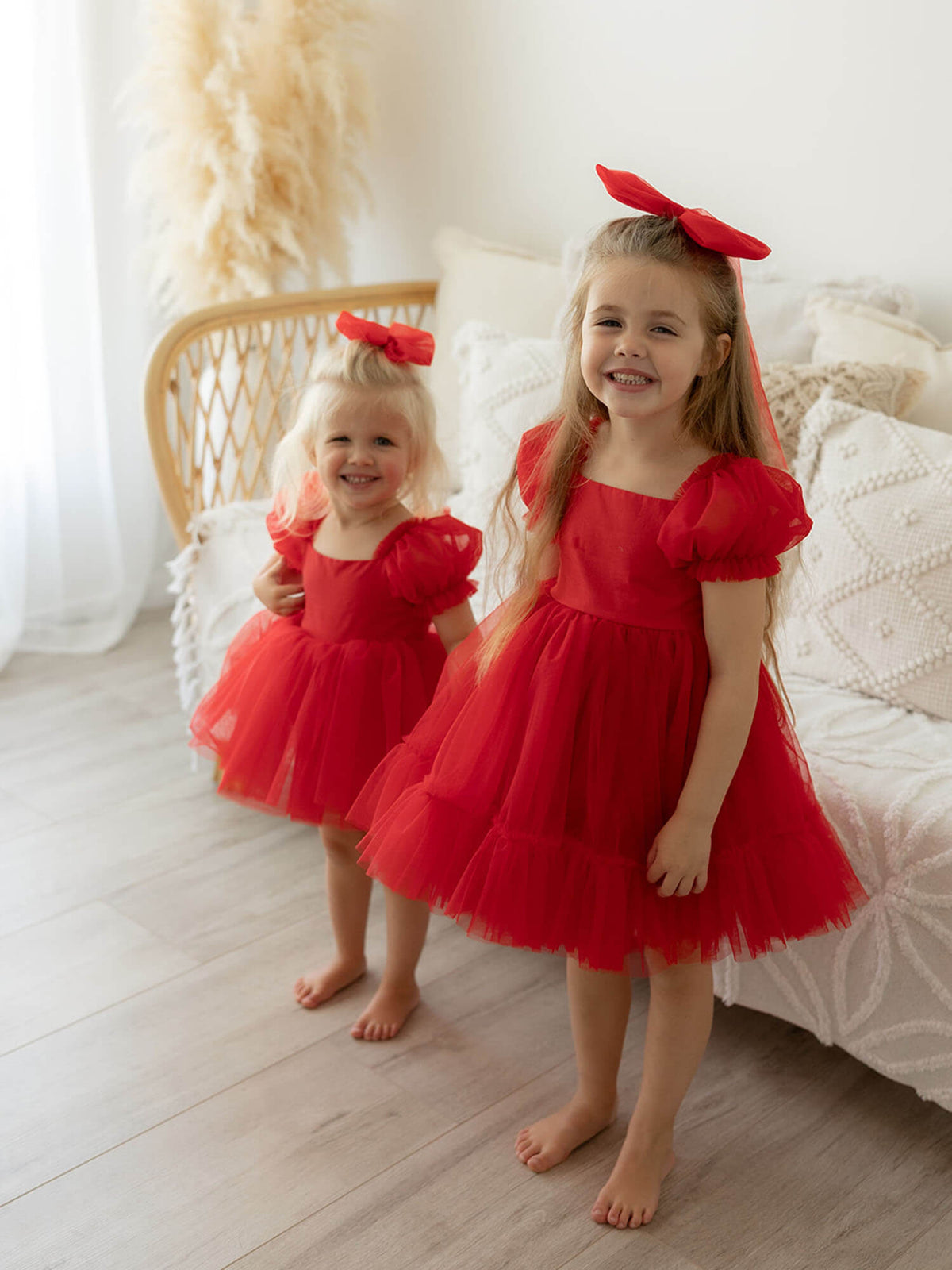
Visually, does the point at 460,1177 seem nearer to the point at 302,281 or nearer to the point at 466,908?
the point at 466,908

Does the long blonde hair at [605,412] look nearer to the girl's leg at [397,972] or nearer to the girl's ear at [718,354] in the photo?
the girl's ear at [718,354]

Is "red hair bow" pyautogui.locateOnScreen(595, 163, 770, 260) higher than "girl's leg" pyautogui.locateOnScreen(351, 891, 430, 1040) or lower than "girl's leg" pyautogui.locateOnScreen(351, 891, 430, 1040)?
higher

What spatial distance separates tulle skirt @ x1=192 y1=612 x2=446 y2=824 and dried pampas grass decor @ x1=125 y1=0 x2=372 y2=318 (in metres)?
1.23

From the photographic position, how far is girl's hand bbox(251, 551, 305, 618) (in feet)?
4.90

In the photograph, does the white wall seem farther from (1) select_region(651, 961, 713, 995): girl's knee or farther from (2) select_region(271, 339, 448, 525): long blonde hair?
(1) select_region(651, 961, 713, 995): girl's knee

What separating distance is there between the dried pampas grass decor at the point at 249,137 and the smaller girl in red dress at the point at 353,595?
1.11 meters

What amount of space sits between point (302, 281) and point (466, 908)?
6.21 ft

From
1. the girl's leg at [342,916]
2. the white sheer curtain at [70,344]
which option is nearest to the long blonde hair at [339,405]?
the girl's leg at [342,916]

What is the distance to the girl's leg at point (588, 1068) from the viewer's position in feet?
4.19

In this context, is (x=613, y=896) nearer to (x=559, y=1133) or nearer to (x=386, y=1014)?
(x=559, y=1133)

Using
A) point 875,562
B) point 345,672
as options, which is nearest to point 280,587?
point 345,672

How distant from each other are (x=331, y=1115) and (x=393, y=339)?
2.92ft

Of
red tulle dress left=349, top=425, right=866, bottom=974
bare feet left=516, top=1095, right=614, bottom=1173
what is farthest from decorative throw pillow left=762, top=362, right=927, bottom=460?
bare feet left=516, top=1095, right=614, bottom=1173

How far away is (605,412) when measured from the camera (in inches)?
47.8
